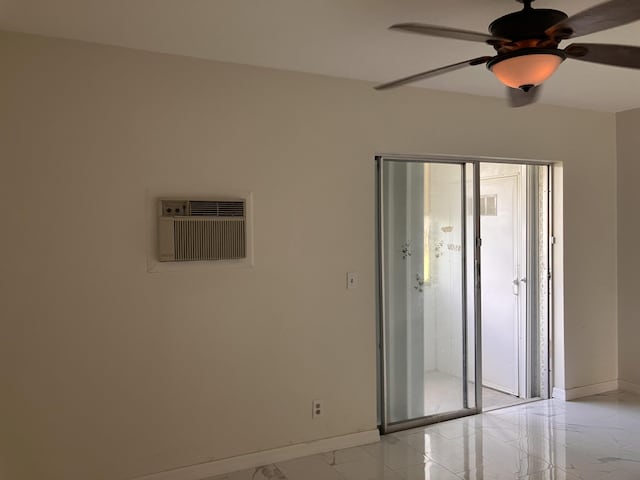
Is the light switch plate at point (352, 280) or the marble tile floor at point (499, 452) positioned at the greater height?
the light switch plate at point (352, 280)

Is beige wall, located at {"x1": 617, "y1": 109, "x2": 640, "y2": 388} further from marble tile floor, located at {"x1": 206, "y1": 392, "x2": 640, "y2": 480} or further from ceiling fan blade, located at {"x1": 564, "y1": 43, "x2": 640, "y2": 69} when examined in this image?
ceiling fan blade, located at {"x1": 564, "y1": 43, "x2": 640, "y2": 69}

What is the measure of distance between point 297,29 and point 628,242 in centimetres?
356

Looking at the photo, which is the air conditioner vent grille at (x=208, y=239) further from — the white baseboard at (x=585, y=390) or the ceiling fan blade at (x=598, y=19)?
the white baseboard at (x=585, y=390)

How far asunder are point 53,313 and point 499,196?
12.1 feet

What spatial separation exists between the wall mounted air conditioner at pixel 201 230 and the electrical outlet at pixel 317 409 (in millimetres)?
1073

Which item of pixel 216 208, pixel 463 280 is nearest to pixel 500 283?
pixel 463 280

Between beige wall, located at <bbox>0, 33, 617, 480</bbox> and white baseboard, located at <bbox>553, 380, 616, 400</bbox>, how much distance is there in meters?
1.87

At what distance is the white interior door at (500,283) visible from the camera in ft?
14.9

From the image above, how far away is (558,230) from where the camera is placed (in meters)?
4.32

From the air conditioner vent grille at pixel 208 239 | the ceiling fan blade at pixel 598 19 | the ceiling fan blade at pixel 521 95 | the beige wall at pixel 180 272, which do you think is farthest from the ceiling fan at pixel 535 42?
the air conditioner vent grille at pixel 208 239

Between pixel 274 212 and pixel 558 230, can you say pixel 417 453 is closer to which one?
pixel 274 212

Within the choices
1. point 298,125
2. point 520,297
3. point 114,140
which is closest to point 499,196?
point 520,297

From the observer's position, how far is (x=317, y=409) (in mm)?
3301

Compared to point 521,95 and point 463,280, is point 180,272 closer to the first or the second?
point 521,95
